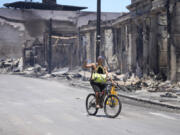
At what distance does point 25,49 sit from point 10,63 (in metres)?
3.07

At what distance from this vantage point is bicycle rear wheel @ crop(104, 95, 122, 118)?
946cm

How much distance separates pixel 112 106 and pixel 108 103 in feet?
0.43

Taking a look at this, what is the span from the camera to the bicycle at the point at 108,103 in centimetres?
948

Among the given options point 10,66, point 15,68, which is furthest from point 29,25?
point 15,68

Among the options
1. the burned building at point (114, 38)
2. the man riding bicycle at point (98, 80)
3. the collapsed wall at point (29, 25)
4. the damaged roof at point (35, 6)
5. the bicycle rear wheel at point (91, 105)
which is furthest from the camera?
the damaged roof at point (35, 6)

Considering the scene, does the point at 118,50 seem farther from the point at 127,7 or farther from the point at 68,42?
the point at 68,42

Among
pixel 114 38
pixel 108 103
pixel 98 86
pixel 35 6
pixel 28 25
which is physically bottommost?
pixel 108 103

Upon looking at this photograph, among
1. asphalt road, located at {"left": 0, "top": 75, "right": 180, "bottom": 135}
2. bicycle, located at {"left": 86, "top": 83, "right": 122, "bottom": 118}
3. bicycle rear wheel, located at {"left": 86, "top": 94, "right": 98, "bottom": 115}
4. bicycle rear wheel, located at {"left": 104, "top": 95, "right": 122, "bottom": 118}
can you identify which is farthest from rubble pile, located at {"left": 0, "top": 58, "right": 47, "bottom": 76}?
bicycle rear wheel, located at {"left": 104, "top": 95, "right": 122, "bottom": 118}

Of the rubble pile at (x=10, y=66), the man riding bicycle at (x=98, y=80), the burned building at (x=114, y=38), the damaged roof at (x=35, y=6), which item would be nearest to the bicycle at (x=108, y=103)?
the man riding bicycle at (x=98, y=80)

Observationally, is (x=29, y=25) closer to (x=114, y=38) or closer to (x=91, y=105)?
(x=114, y=38)

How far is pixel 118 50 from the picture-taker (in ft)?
105

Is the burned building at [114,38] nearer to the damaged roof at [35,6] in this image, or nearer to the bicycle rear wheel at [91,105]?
the damaged roof at [35,6]

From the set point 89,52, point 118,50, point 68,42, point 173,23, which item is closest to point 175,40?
point 173,23

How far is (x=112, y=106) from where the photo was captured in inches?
377
